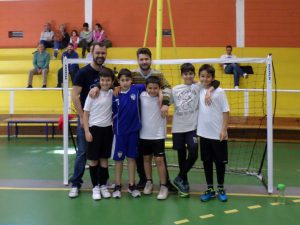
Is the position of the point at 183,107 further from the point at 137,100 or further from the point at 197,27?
the point at 197,27

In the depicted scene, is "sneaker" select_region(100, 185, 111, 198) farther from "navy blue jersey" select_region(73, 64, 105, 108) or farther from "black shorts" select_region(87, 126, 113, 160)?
"navy blue jersey" select_region(73, 64, 105, 108)

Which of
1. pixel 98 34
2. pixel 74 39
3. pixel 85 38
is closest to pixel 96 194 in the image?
pixel 85 38

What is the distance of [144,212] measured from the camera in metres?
3.84

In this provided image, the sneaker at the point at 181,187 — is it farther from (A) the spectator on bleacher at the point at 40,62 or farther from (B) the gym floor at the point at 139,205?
(A) the spectator on bleacher at the point at 40,62

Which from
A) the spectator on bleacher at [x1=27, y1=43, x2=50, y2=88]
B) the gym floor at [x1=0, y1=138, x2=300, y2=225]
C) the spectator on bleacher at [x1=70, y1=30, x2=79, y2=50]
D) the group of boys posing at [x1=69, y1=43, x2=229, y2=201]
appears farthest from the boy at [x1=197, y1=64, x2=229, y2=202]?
the spectator on bleacher at [x1=70, y1=30, x2=79, y2=50]

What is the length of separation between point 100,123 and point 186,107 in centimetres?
103

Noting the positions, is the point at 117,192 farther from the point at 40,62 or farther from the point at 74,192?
the point at 40,62

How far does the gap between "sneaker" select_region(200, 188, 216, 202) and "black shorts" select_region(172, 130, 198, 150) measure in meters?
0.54

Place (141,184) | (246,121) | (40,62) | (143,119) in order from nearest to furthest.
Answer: (143,119) → (141,184) → (246,121) → (40,62)

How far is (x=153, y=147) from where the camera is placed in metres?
4.30

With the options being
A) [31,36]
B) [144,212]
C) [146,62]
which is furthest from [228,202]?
[31,36]

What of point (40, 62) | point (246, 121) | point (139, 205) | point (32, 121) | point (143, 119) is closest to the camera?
point (139, 205)

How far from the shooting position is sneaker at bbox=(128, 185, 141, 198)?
14.2 feet

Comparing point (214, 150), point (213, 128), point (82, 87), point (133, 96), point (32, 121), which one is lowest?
point (214, 150)
